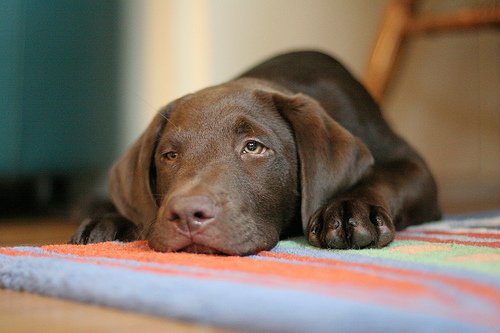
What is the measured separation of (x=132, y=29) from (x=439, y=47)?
3.40m

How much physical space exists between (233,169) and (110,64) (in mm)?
3611

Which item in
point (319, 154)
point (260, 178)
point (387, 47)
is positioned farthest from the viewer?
point (387, 47)

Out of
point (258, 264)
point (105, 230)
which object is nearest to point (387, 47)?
point (105, 230)

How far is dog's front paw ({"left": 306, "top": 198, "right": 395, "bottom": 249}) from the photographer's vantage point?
6.73 feet

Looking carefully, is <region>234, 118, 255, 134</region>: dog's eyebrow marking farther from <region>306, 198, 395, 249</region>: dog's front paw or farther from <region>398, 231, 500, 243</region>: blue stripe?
<region>398, 231, 500, 243</region>: blue stripe

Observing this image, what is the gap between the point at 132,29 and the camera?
558 cm

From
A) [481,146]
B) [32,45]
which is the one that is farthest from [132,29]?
[481,146]

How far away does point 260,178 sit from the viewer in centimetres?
222

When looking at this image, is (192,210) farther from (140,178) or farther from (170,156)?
(140,178)

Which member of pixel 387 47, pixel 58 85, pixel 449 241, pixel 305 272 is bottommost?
pixel 58 85

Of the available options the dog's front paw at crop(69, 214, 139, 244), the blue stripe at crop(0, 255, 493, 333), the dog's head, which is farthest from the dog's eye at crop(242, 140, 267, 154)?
the blue stripe at crop(0, 255, 493, 333)

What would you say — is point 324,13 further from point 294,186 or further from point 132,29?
point 294,186

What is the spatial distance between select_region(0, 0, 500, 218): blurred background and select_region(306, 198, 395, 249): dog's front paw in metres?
2.47

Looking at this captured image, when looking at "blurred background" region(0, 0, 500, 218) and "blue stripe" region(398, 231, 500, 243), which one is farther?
"blurred background" region(0, 0, 500, 218)
